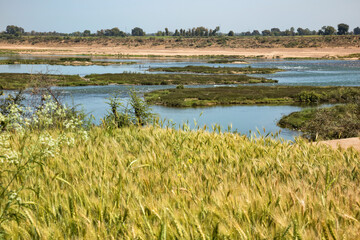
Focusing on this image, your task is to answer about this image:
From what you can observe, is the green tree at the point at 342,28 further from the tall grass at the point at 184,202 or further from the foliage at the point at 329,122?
the tall grass at the point at 184,202

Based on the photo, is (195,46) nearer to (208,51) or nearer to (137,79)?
(208,51)

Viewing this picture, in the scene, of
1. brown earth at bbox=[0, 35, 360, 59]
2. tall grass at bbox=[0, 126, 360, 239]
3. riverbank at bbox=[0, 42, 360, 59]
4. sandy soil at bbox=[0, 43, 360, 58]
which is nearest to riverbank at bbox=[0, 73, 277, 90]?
tall grass at bbox=[0, 126, 360, 239]

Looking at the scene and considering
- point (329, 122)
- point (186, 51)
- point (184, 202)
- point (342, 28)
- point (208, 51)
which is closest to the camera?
point (184, 202)

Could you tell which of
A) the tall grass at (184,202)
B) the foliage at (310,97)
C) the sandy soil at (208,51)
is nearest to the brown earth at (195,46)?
the sandy soil at (208,51)

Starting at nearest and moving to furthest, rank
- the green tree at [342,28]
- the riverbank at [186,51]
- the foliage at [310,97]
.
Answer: the foliage at [310,97], the riverbank at [186,51], the green tree at [342,28]

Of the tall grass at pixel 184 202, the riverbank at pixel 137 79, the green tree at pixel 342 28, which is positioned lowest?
the riverbank at pixel 137 79

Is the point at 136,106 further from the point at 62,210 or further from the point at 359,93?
the point at 359,93

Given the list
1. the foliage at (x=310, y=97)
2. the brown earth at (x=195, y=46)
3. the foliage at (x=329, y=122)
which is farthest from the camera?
the brown earth at (x=195, y=46)

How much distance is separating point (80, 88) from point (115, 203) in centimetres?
4776

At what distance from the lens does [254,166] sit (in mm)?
4844

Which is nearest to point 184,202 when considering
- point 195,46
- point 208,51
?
point 208,51

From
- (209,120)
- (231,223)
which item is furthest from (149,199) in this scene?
(209,120)

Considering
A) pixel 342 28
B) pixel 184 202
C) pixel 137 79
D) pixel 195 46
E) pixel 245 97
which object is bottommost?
pixel 245 97

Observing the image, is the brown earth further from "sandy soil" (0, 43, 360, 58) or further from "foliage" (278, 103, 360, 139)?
"foliage" (278, 103, 360, 139)
